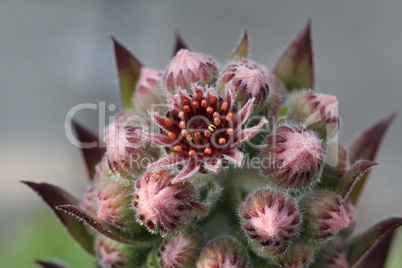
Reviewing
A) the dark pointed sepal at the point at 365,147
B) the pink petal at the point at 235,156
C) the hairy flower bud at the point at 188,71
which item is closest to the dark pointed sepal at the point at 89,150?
the hairy flower bud at the point at 188,71

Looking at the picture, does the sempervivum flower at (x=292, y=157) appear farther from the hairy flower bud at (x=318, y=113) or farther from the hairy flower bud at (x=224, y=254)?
the hairy flower bud at (x=224, y=254)

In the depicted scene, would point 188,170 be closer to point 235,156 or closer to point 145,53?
point 235,156

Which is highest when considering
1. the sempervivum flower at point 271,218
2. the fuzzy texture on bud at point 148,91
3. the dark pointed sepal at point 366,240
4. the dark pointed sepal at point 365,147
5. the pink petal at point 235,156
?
the fuzzy texture on bud at point 148,91

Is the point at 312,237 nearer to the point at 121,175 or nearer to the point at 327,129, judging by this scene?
the point at 327,129

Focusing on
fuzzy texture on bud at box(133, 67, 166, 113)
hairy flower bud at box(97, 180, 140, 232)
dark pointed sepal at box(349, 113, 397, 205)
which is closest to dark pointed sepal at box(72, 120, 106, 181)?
fuzzy texture on bud at box(133, 67, 166, 113)

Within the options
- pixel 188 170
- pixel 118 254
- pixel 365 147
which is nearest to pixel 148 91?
pixel 188 170

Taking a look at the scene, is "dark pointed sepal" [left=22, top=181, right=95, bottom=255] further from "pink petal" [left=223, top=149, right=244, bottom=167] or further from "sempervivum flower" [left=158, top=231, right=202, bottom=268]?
"pink petal" [left=223, top=149, right=244, bottom=167]

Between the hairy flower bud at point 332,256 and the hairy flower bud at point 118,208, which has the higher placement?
the hairy flower bud at point 118,208
